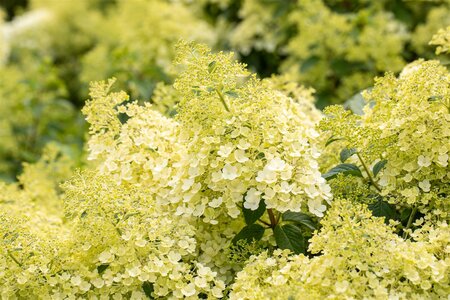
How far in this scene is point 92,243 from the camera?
1.70m

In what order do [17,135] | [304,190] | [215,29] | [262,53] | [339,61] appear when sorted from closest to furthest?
[304,190] → [339,61] → [17,135] → [262,53] → [215,29]

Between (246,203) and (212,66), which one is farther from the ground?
(212,66)

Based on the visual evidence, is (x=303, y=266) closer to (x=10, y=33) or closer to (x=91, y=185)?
(x=91, y=185)

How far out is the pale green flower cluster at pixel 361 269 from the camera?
56.7 inches

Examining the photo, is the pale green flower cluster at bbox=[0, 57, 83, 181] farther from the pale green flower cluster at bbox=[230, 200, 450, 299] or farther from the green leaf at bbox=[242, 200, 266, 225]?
→ the pale green flower cluster at bbox=[230, 200, 450, 299]

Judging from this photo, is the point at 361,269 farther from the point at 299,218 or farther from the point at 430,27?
the point at 430,27

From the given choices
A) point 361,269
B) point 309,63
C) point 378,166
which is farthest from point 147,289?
point 309,63

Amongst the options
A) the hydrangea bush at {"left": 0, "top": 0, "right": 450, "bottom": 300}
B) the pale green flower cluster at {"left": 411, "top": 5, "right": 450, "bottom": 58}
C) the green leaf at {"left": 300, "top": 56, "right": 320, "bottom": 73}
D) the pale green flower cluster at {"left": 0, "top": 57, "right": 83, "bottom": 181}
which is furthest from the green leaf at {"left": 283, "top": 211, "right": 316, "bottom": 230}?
the pale green flower cluster at {"left": 0, "top": 57, "right": 83, "bottom": 181}

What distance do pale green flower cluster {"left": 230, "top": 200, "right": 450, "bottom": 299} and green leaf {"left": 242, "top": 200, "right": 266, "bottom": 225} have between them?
172 millimetres

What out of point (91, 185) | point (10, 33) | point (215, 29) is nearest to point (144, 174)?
point (91, 185)

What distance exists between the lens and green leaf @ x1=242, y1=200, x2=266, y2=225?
5.46ft

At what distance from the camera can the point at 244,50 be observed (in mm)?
4441

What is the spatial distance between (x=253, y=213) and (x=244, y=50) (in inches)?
114

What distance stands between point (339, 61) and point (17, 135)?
6.61 feet
